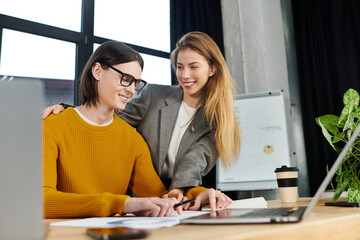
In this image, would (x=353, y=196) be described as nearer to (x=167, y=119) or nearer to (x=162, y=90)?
(x=167, y=119)

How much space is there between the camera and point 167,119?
1.78 m

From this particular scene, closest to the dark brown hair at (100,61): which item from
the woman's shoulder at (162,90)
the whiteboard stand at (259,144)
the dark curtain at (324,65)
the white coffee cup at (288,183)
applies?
the woman's shoulder at (162,90)

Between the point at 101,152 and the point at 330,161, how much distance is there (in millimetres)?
2585

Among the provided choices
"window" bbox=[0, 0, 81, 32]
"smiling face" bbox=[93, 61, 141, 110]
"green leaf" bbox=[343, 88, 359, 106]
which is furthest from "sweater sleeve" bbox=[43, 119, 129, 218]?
"window" bbox=[0, 0, 81, 32]

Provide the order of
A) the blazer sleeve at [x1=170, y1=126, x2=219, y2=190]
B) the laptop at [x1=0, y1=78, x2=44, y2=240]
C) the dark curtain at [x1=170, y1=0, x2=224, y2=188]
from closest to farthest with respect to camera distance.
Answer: the laptop at [x1=0, y1=78, x2=44, y2=240] < the blazer sleeve at [x1=170, y1=126, x2=219, y2=190] < the dark curtain at [x1=170, y1=0, x2=224, y2=188]

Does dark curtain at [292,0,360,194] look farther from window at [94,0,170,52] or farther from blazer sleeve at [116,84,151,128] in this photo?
blazer sleeve at [116,84,151,128]

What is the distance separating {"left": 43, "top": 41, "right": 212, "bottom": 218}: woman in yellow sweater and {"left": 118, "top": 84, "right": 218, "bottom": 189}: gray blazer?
8.1 inches

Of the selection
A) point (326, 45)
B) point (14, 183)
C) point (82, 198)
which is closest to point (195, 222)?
point (14, 183)

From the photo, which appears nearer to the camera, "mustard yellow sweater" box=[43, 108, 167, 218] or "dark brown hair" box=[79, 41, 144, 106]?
"mustard yellow sweater" box=[43, 108, 167, 218]

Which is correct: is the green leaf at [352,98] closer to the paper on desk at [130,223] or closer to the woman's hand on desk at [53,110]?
the paper on desk at [130,223]

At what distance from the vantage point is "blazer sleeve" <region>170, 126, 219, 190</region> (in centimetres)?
138

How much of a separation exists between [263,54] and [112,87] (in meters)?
2.36

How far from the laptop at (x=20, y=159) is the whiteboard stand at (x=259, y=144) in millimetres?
2799

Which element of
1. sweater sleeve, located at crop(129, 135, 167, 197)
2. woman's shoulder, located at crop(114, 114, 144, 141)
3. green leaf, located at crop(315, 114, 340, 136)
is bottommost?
sweater sleeve, located at crop(129, 135, 167, 197)
